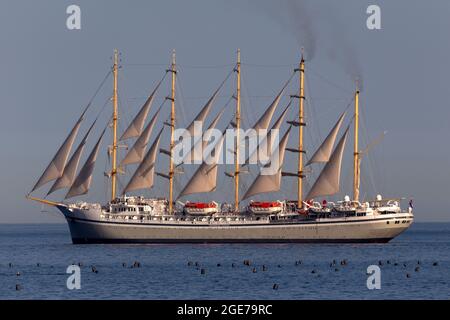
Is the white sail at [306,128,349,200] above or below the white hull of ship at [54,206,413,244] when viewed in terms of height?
above

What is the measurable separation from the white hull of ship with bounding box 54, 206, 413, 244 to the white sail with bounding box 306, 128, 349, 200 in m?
4.62

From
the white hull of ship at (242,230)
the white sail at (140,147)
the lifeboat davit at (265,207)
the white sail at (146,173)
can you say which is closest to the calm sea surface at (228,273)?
the white hull of ship at (242,230)

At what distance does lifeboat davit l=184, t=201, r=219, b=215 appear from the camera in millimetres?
122750

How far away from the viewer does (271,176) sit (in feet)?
384

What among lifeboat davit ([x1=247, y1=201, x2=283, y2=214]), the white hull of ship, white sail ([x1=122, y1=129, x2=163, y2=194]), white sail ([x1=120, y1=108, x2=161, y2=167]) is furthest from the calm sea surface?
white sail ([x1=120, y1=108, x2=161, y2=167])

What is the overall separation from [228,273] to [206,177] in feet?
116

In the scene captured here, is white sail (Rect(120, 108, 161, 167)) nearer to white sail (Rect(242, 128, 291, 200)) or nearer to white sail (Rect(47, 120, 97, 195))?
white sail (Rect(47, 120, 97, 195))

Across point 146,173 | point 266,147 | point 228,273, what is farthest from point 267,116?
point 228,273

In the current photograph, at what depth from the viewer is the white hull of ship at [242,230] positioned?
119 metres

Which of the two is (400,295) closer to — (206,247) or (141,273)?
(141,273)

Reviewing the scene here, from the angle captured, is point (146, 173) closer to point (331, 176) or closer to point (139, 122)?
point (139, 122)

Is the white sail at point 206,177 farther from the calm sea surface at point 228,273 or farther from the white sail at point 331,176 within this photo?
the white sail at point 331,176

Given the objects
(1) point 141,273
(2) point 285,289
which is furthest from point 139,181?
(2) point 285,289
